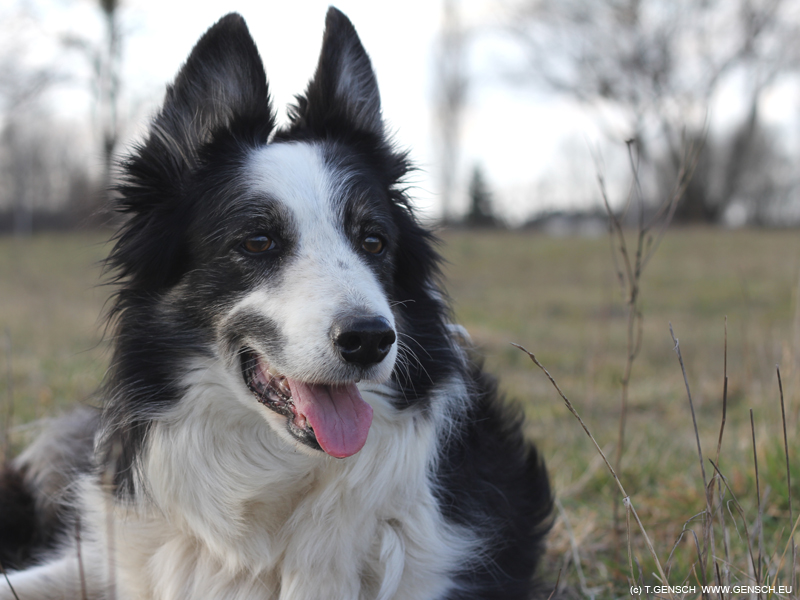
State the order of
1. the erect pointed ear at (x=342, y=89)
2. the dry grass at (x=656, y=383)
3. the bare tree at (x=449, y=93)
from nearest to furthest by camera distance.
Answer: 1. the erect pointed ear at (x=342, y=89)
2. the dry grass at (x=656, y=383)
3. the bare tree at (x=449, y=93)

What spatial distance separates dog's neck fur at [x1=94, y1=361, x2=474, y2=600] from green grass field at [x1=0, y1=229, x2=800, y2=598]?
0.62 m

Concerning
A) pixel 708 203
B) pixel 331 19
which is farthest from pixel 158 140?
pixel 708 203

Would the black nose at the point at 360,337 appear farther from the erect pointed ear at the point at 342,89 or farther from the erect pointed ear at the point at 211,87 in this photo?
the erect pointed ear at the point at 342,89

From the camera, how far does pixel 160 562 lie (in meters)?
2.56

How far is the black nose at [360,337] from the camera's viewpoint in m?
2.19

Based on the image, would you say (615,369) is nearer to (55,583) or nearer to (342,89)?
(342,89)

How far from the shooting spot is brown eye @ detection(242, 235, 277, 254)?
260cm

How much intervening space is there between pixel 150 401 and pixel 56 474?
117 cm

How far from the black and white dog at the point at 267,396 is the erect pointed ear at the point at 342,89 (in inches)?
1.2

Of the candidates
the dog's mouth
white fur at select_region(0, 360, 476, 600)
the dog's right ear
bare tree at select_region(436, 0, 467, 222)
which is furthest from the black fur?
bare tree at select_region(436, 0, 467, 222)

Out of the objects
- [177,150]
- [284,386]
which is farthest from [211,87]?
[284,386]

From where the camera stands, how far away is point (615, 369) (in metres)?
7.78

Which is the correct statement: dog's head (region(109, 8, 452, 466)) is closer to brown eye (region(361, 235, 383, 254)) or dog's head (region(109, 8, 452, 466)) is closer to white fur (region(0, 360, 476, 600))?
brown eye (region(361, 235, 383, 254))

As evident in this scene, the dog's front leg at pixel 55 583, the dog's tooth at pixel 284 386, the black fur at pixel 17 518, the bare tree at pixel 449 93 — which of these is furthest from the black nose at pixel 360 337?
the bare tree at pixel 449 93
